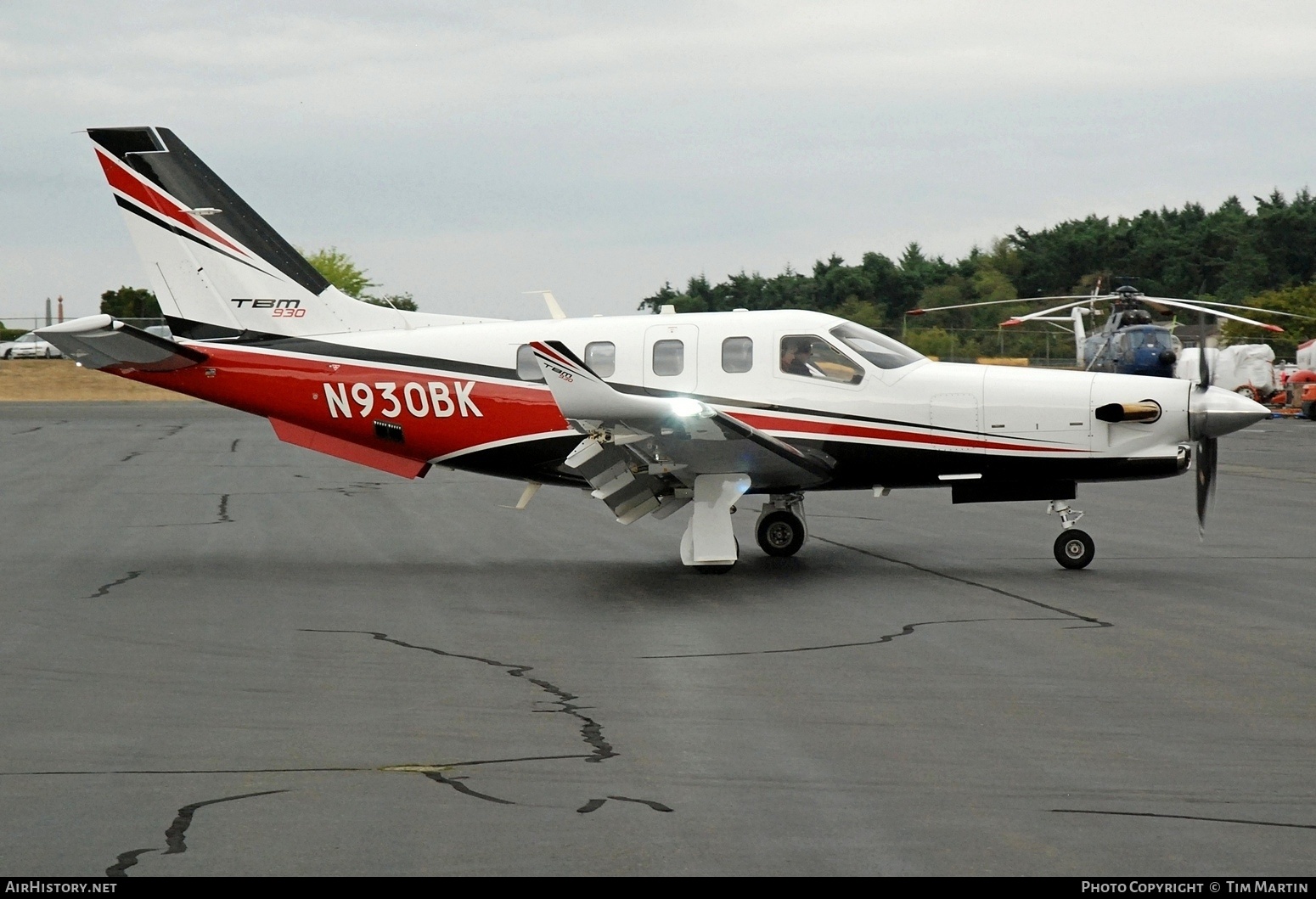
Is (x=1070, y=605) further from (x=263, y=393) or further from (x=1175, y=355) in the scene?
(x=1175, y=355)

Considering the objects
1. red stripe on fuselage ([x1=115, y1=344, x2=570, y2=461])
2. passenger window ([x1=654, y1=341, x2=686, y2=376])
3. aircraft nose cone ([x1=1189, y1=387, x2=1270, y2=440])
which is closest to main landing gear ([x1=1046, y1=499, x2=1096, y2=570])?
aircraft nose cone ([x1=1189, y1=387, x2=1270, y2=440])

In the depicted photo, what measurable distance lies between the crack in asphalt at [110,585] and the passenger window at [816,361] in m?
6.52

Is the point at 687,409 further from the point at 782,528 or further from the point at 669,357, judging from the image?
the point at 782,528

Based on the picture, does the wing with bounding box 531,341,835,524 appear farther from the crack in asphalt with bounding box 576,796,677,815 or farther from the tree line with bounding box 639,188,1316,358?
the tree line with bounding box 639,188,1316,358

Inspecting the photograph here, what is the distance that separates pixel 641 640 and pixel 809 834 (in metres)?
4.42

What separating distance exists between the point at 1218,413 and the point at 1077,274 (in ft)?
197

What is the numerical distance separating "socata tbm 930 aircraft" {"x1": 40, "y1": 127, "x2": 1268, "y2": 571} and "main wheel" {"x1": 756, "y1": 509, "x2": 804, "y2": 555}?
2 centimetres

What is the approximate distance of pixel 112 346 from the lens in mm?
13820

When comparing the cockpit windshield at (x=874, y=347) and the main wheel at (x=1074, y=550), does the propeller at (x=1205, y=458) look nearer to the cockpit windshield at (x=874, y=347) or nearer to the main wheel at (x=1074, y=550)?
the main wheel at (x=1074, y=550)

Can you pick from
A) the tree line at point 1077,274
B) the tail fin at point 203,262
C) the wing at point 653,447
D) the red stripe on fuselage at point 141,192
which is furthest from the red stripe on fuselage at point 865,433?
the tree line at point 1077,274

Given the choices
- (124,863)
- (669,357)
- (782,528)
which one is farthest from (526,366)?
(124,863)

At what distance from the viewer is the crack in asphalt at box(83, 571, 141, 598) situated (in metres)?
11.8

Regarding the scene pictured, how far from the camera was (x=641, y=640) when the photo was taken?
9.68m
